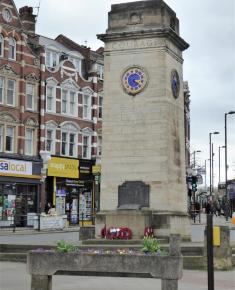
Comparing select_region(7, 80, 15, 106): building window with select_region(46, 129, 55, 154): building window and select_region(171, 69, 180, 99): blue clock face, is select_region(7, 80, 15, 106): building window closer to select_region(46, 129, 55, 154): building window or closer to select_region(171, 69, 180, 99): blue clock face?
select_region(46, 129, 55, 154): building window

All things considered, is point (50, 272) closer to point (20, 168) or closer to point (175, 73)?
point (175, 73)


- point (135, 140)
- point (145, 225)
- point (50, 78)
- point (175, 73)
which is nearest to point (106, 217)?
point (145, 225)

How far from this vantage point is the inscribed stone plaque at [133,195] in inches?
738

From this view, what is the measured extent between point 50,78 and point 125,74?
28435 millimetres

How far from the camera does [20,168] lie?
43156mm

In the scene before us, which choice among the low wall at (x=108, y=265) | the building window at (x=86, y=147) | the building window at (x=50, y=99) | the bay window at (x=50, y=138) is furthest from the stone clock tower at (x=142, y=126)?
the building window at (x=86, y=147)

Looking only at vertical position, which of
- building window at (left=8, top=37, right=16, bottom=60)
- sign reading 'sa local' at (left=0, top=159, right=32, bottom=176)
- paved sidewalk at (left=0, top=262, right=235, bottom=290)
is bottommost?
paved sidewalk at (left=0, top=262, right=235, bottom=290)

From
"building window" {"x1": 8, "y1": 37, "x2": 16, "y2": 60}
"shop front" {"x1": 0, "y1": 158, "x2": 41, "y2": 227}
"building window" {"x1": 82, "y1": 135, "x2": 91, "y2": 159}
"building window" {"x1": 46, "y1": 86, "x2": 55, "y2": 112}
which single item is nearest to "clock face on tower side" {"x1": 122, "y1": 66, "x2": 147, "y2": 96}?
"shop front" {"x1": 0, "y1": 158, "x2": 41, "y2": 227}

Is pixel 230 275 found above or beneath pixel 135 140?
beneath

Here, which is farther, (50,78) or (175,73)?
(50,78)

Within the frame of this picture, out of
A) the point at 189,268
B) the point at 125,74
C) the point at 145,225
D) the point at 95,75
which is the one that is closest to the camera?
the point at 189,268

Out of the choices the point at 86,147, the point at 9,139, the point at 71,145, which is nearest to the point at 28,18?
the point at 71,145

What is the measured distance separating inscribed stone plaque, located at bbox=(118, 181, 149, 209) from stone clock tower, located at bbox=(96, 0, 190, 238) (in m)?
0.03

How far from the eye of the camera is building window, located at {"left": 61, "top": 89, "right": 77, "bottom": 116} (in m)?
49.5
